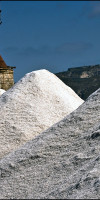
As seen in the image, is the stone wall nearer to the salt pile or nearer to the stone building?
the stone building

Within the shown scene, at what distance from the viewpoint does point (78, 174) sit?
17.2ft

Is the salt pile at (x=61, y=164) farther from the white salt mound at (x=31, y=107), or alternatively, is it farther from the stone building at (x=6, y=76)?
the stone building at (x=6, y=76)

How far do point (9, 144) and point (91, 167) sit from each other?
336 cm

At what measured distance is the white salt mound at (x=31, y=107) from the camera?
855cm

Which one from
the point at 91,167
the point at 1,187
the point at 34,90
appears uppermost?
the point at 34,90

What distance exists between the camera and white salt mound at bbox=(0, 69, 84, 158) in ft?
28.1

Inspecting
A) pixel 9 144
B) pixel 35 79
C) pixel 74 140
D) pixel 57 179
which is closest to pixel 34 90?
pixel 35 79

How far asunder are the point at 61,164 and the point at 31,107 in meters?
3.70

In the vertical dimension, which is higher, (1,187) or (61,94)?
(61,94)

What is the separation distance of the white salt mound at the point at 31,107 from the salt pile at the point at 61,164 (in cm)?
173

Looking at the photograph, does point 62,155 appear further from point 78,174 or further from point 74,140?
point 78,174

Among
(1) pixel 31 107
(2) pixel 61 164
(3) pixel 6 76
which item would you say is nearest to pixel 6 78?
(3) pixel 6 76

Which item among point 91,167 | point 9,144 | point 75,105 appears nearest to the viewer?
point 91,167

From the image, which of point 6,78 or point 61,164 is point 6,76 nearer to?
point 6,78
